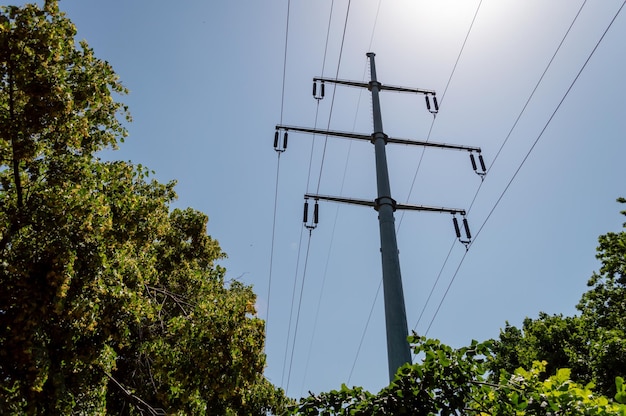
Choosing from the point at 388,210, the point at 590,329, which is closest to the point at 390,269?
the point at 388,210

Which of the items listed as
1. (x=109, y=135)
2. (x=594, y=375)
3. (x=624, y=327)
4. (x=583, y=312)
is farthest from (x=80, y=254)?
(x=583, y=312)

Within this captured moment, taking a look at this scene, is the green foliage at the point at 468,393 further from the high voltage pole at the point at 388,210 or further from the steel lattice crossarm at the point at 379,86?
the steel lattice crossarm at the point at 379,86

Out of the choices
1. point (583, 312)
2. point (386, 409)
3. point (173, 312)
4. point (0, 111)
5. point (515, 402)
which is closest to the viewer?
point (515, 402)

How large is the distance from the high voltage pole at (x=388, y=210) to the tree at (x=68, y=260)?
13.6 ft

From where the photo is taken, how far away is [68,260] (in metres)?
7.58

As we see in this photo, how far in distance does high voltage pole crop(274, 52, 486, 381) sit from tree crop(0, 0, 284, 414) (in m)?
4.13

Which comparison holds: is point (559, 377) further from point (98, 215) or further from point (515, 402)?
point (98, 215)

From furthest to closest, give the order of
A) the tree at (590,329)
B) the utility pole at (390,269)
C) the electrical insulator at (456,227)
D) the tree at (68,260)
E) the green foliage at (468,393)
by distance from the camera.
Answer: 1. the tree at (590,329)
2. the electrical insulator at (456,227)
3. the tree at (68,260)
4. the utility pole at (390,269)
5. the green foliage at (468,393)

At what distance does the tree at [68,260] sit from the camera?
754cm

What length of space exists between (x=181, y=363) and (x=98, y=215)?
4.13 meters

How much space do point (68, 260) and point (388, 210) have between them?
6209mm

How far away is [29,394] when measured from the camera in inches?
295

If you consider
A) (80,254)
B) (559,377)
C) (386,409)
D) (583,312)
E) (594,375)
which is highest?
(583,312)

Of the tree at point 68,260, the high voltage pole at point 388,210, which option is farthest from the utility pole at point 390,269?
the tree at point 68,260
